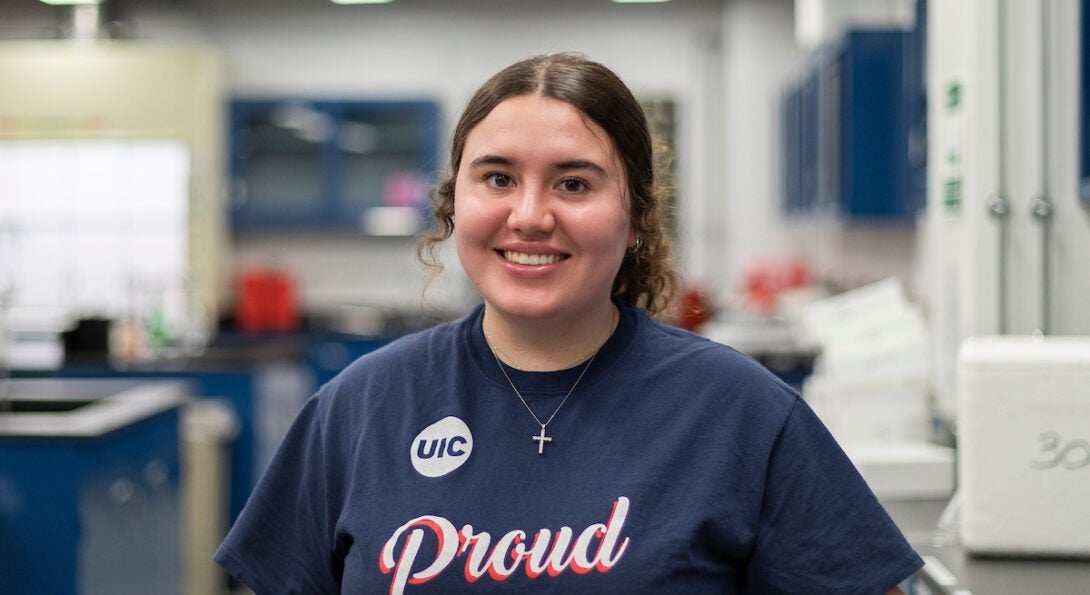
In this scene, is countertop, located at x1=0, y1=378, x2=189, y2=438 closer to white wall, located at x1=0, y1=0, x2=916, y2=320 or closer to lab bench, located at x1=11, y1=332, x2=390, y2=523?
lab bench, located at x1=11, y1=332, x2=390, y2=523

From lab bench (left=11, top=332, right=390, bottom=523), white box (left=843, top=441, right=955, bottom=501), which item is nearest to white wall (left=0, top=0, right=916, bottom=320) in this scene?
lab bench (left=11, top=332, right=390, bottom=523)

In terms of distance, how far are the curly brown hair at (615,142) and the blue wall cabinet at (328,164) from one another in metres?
5.34

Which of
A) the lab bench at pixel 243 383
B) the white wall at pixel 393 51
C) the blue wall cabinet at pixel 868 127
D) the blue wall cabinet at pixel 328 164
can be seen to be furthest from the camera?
the white wall at pixel 393 51

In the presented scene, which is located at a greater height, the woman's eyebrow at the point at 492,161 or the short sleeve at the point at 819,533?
the woman's eyebrow at the point at 492,161

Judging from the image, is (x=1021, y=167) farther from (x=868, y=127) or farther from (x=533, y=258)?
(x=868, y=127)

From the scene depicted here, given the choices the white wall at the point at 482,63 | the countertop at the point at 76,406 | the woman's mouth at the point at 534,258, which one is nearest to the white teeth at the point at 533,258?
the woman's mouth at the point at 534,258

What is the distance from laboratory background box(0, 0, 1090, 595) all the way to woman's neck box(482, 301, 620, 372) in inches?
11.3

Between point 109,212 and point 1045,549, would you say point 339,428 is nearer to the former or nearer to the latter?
point 1045,549

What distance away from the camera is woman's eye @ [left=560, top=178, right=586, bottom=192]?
1288 millimetres

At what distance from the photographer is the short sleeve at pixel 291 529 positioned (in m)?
1.36

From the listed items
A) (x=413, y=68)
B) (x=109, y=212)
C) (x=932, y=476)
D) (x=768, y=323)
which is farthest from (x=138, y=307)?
(x=932, y=476)

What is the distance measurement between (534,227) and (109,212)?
613 centimetres

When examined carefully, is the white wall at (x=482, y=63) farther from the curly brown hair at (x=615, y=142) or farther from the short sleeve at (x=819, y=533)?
the short sleeve at (x=819, y=533)

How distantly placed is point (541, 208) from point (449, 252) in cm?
533
